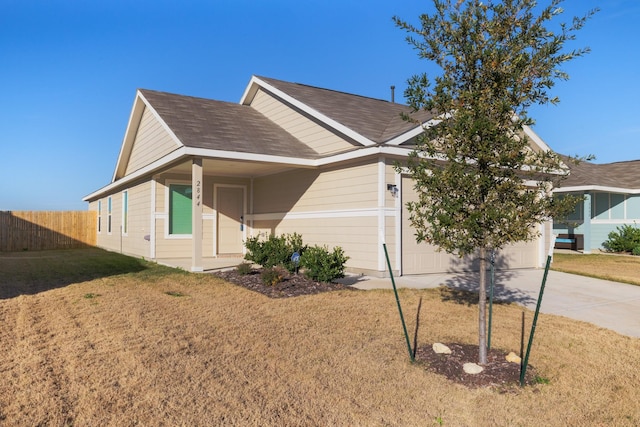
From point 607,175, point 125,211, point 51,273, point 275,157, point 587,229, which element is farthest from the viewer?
point 607,175

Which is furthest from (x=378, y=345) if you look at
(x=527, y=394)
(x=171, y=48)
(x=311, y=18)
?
(x=171, y=48)

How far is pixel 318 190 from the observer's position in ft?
40.5

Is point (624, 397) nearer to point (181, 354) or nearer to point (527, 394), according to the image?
point (527, 394)

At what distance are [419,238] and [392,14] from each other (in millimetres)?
2490

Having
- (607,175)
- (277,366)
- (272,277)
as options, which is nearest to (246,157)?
(272,277)

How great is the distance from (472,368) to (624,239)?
18.7 metres

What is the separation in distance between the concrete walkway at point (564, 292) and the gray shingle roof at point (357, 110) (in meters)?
3.34

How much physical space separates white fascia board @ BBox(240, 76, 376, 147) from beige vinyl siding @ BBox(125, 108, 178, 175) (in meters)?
3.57

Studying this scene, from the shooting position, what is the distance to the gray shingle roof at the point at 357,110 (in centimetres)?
1129

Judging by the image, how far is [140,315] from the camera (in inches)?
264

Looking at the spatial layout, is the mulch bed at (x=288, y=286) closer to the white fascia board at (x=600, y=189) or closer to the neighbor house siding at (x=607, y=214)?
the white fascia board at (x=600, y=189)

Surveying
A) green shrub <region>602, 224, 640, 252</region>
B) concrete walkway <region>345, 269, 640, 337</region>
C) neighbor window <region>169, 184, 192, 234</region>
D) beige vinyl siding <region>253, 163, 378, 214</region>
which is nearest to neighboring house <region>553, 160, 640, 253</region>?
green shrub <region>602, 224, 640, 252</region>

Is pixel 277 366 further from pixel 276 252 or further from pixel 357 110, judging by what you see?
pixel 357 110

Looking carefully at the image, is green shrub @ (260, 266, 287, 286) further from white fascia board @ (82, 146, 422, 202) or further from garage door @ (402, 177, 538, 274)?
white fascia board @ (82, 146, 422, 202)
